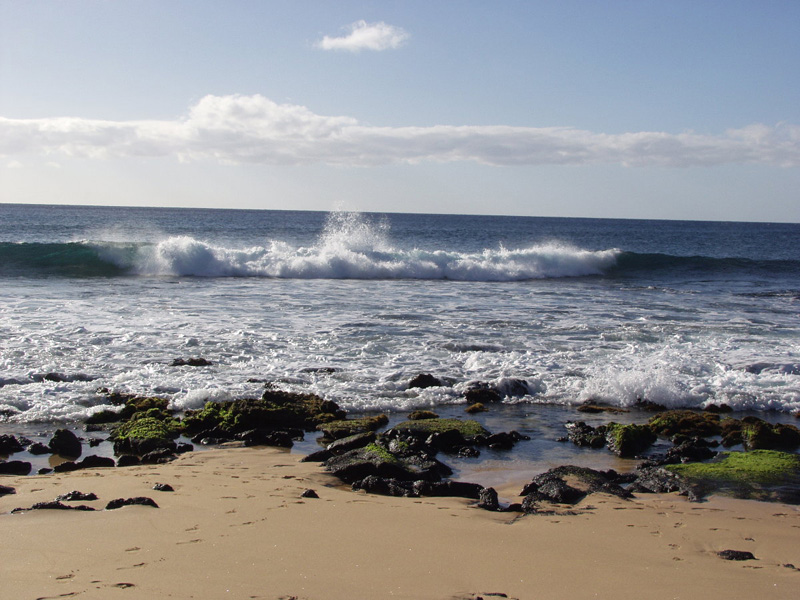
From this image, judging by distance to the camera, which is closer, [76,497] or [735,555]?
[735,555]

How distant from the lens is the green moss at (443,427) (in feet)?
25.4

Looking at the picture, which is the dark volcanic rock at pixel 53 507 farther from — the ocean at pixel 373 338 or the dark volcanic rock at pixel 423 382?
the dark volcanic rock at pixel 423 382

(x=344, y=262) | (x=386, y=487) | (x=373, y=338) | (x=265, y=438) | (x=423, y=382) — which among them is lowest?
(x=265, y=438)

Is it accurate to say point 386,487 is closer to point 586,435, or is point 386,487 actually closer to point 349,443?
point 349,443

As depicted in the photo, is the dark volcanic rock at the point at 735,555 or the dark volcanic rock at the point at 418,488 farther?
the dark volcanic rock at the point at 418,488

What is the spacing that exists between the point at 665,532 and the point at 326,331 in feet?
31.3

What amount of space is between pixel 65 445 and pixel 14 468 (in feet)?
2.48

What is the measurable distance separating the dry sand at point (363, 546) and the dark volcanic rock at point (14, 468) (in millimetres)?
401

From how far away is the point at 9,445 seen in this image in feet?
22.9

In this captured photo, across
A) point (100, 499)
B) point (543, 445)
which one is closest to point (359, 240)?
point (543, 445)

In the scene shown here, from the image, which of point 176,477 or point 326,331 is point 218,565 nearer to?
point 176,477

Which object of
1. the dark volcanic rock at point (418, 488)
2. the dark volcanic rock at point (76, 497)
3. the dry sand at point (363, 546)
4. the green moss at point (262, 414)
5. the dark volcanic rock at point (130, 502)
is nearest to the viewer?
the dry sand at point (363, 546)

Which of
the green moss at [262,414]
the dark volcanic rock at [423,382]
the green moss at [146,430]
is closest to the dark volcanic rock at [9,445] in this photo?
the green moss at [146,430]

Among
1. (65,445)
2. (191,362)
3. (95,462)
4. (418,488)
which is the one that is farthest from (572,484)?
(191,362)
